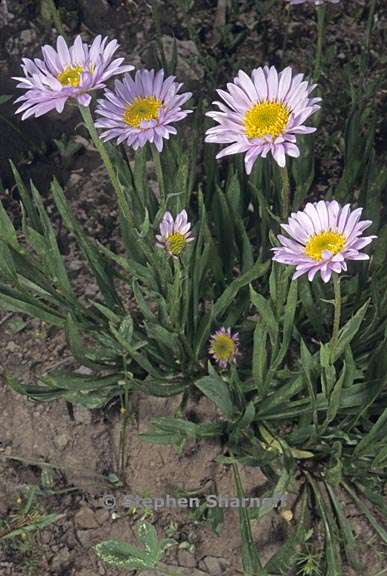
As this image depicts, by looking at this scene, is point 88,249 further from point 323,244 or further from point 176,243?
point 323,244

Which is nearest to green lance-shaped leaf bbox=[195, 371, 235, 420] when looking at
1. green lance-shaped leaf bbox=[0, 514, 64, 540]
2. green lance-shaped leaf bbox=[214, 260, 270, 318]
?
green lance-shaped leaf bbox=[214, 260, 270, 318]

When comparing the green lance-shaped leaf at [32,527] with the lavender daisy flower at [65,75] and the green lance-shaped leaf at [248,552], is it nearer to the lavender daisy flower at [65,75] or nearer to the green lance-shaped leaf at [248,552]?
the green lance-shaped leaf at [248,552]

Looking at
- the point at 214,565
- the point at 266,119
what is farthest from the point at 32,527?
the point at 266,119

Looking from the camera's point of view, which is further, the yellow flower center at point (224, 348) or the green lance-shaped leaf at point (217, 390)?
the yellow flower center at point (224, 348)

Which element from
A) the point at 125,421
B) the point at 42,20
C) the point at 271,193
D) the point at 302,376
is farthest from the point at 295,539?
the point at 42,20

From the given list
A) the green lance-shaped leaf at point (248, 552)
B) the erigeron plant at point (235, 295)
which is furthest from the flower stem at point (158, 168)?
the green lance-shaped leaf at point (248, 552)
